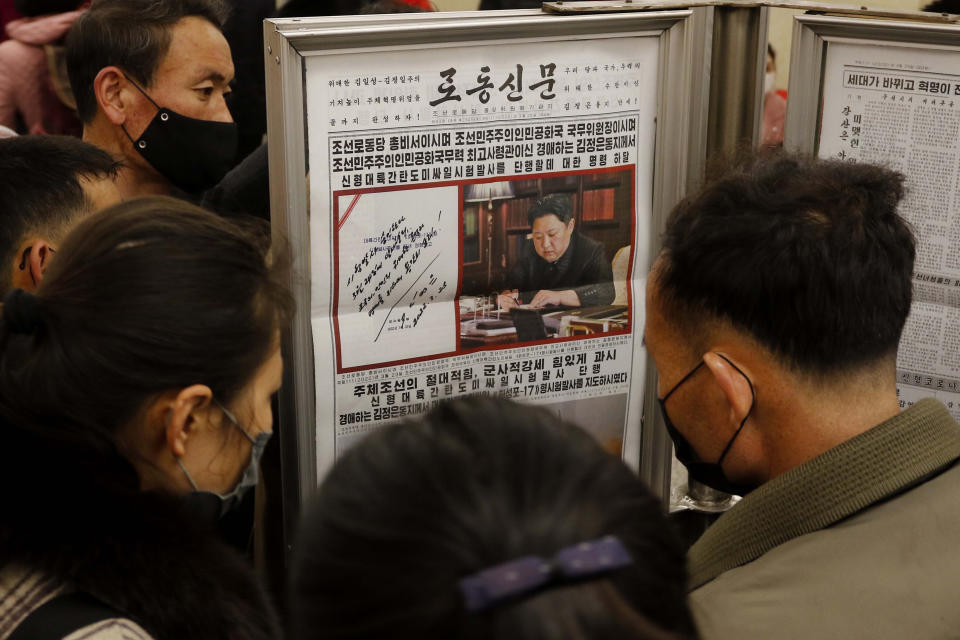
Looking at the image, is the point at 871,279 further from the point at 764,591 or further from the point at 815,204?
the point at 764,591

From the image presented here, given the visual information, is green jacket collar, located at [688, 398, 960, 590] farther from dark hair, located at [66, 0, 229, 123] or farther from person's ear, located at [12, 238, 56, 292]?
dark hair, located at [66, 0, 229, 123]

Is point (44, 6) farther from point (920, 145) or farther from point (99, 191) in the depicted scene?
point (920, 145)

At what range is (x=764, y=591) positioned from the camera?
4.03 feet

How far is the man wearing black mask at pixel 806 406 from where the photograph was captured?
3.93 ft

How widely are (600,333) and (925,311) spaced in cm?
60

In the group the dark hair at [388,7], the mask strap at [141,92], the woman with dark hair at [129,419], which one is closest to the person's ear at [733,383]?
the woman with dark hair at [129,419]

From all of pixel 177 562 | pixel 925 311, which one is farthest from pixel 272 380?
pixel 925 311

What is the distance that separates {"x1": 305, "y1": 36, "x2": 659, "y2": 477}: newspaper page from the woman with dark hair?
1.02 feet

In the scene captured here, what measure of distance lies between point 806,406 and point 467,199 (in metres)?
0.62

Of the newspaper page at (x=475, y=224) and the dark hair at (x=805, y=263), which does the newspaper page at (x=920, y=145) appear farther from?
the dark hair at (x=805, y=263)

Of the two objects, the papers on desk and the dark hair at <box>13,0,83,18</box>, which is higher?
the dark hair at <box>13,0,83,18</box>

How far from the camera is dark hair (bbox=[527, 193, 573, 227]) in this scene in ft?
5.73

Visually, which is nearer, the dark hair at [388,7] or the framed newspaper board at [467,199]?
the framed newspaper board at [467,199]

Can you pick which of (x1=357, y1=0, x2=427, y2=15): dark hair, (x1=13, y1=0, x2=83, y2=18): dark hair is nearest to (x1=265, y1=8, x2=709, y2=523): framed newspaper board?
(x1=357, y1=0, x2=427, y2=15): dark hair
